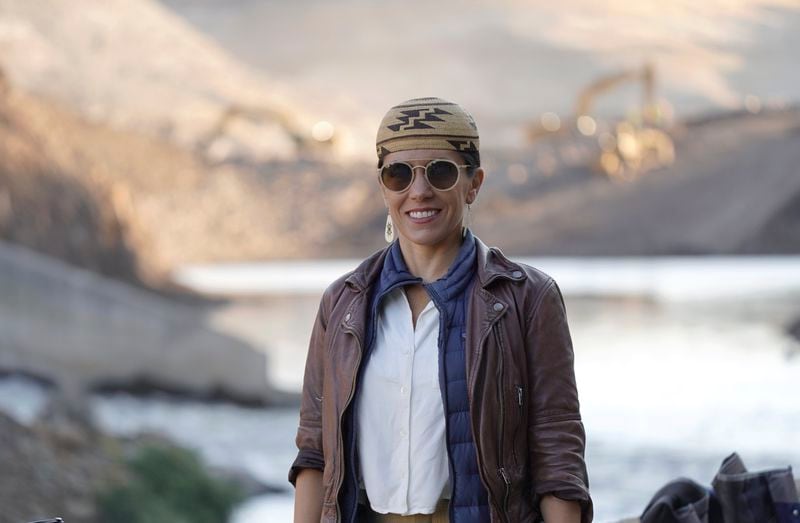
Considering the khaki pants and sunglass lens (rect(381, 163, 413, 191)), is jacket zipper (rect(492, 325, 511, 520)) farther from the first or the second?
sunglass lens (rect(381, 163, 413, 191))

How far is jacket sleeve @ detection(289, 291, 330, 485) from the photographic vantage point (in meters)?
1.59

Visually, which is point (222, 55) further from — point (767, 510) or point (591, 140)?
point (767, 510)

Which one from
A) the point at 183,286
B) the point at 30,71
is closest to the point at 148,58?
the point at 30,71

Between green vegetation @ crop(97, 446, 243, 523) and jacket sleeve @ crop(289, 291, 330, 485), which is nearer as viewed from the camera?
jacket sleeve @ crop(289, 291, 330, 485)

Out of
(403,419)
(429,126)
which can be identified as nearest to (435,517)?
(403,419)

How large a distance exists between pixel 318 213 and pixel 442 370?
41.1ft

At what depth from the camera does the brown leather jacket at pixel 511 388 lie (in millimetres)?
1435

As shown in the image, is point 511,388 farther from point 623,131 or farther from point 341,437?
point 623,131

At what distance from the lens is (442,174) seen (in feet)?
4.97

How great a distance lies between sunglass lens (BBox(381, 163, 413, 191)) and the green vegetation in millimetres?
8095

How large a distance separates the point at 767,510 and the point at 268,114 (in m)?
12.4

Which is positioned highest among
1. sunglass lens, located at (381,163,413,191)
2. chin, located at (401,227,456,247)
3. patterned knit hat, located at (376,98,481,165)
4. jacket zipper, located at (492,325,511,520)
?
patterned knit hat, located at (376,98,481,165)

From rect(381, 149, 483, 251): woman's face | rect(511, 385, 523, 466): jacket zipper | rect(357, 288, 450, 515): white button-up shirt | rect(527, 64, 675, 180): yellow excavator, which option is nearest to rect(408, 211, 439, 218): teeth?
rect(381, 149, 483, 251): woman's face

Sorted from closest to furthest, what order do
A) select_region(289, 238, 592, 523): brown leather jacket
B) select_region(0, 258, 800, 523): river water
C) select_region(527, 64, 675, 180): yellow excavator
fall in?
select_region(289, 238, 592, 523): brown leather jacket → select_region(0, 258, 800, 523): river water → select_region(527, 64, 675, 180): yellow excavator
